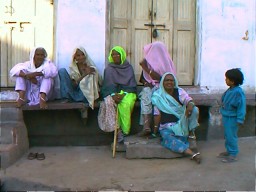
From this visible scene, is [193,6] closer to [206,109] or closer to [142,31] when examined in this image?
[142,31]

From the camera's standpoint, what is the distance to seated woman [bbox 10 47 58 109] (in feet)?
18.4

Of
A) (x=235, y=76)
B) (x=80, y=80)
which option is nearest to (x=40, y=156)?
(x=80, y=80)

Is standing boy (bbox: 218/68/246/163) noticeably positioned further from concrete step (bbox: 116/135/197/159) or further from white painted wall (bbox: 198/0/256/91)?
white painted wall (bbox: 198/0/256/91)

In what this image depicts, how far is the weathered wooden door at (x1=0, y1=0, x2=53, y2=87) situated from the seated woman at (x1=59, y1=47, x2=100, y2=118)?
0.54 m

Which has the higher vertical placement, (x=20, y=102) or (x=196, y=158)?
(x=20, y=102)

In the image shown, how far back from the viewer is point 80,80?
5820 mm

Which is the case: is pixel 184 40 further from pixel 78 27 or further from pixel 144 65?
pixel 78 27

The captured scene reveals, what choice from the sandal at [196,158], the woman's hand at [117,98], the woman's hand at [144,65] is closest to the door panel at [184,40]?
the woman's hand at [144,65]

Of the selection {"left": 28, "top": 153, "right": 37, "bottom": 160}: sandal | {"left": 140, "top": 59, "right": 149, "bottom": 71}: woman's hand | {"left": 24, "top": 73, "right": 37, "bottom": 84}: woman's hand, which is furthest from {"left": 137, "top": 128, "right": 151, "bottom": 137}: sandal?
{"left": 24, "top": 73, "right": 37, "bottom": 84}: woman's hand

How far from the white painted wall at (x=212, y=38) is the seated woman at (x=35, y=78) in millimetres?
411

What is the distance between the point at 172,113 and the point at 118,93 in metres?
0.82

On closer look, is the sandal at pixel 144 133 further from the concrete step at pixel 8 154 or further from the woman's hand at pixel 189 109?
the concrete step at pixel 8 154

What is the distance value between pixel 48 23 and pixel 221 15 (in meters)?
2.74

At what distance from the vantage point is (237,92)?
17.0 ft
